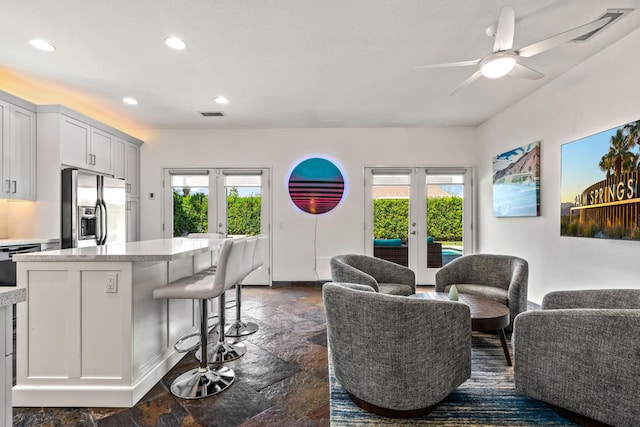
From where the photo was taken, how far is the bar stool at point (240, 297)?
245cm

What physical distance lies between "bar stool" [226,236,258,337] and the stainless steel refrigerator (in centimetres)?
222

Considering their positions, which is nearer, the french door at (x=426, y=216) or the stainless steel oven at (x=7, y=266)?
the stainless steel oven at (x=7, y=266)

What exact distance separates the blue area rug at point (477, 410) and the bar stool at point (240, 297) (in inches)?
42.5

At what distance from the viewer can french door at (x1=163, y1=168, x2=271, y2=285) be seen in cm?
516

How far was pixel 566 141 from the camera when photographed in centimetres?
319

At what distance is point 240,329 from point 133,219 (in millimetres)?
3156

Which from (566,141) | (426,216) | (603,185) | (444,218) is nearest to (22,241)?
(426,216)

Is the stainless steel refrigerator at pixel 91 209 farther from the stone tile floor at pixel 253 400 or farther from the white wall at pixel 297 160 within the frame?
the stone tile floor at pixel 253 400

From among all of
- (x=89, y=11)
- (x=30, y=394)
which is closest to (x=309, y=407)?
(x=30, y=394)

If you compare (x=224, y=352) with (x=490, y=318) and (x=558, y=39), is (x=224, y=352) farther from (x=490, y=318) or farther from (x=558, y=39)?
(x=558, y=39)

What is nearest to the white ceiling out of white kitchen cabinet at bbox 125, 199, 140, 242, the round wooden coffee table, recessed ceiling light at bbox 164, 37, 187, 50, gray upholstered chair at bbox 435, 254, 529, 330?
recessed ceiling light at bbox 164, 37, 187, 50

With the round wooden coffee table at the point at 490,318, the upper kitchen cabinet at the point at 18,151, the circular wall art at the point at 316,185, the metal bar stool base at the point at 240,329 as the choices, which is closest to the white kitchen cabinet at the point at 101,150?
the upper kitchen cabinet at the point at 18,151

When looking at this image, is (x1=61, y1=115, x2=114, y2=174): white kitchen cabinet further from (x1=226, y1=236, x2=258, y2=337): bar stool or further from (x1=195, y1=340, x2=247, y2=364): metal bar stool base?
(x1=195, y1=340, x2=247, y2=364): metal bar stool base

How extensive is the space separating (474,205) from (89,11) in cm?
534
